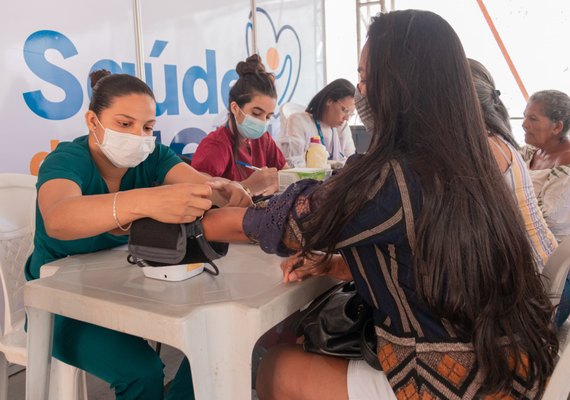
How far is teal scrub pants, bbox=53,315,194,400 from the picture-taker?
44.5 inches

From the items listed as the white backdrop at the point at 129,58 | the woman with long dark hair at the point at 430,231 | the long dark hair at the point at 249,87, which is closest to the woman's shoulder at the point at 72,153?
the woman with long dark hair at the point at 430,231

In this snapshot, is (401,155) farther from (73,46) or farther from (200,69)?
(200,69)

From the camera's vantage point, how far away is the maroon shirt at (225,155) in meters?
2.21

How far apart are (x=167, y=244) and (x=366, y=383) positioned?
19.1 inches

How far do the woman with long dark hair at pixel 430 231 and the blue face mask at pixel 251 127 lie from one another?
4.61 feet

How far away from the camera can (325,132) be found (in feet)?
11.1

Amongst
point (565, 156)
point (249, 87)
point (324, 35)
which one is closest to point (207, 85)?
point (249, 87)

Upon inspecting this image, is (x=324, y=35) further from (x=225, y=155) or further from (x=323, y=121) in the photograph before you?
(x=225, y=155)

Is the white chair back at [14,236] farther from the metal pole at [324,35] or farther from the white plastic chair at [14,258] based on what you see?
the metal pole at [324,35]

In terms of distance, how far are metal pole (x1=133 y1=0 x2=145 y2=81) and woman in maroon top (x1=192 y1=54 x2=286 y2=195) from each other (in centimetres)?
76

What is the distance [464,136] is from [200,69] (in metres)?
2.88

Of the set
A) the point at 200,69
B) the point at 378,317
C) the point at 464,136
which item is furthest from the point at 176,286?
the point at 200,69

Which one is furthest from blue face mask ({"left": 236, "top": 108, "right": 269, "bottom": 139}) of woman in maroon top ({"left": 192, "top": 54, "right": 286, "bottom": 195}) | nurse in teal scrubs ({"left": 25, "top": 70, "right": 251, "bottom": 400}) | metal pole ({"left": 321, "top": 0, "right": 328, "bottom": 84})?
metal pole ({"left": 321, "top": 0, "right": 328, "bottom": 84})

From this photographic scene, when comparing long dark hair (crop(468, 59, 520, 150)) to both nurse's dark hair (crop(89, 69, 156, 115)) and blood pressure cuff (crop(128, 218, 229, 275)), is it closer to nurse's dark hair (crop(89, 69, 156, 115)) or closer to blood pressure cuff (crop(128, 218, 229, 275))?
blood pressure cuff (crop(128, 218, 229, 275))
